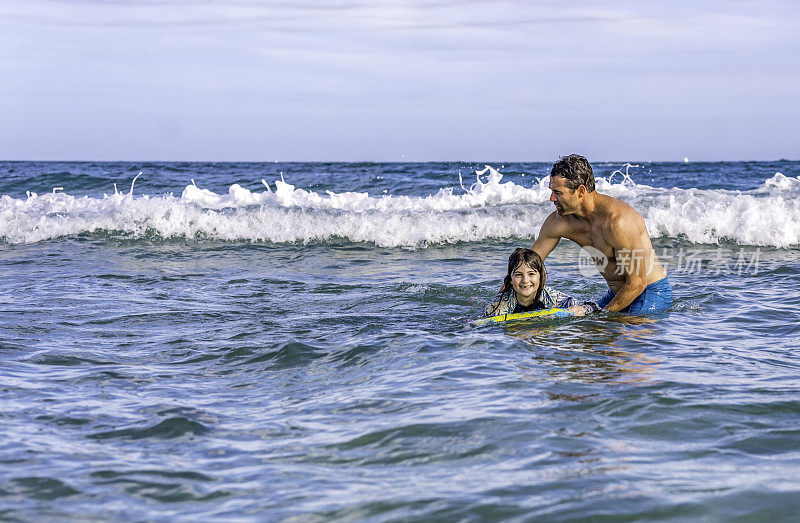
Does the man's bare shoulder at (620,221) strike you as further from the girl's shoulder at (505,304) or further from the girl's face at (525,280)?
the girl's shoulder at (505,304)

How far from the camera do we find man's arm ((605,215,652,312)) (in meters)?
6.26

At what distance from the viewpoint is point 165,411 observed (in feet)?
13.9

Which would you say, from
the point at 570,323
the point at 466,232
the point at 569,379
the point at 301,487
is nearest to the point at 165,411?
the point at 301,487

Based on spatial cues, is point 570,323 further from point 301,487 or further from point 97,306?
point 97,306

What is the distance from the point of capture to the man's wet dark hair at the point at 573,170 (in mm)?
6121

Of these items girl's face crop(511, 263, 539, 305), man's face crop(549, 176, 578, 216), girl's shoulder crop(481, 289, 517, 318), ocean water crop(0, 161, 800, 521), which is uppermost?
man's face crop(549, 176, 578, 216)

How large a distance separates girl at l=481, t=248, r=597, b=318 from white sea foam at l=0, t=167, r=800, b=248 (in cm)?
623

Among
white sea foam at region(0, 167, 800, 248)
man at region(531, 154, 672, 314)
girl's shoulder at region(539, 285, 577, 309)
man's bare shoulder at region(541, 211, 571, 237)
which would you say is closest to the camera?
man at region(531, 154, 672, 314)

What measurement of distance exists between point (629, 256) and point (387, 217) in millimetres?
8082

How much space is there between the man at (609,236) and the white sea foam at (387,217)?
621cm

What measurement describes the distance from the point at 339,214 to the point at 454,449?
36.4 feet

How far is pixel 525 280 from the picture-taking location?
6352 millimetres

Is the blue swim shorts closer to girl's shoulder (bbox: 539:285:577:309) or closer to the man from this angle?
the man

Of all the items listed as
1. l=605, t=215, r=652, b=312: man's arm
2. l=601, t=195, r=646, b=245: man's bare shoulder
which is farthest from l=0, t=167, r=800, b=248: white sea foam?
l=601, t=195, r=646, b=245: man's bare shoulder
